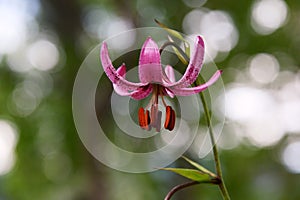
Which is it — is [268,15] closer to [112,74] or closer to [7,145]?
[7,145]

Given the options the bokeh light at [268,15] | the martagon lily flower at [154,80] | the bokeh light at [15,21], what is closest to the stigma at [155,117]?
the martagon lily flower at [154,80]

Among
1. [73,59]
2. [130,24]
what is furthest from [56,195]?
[130,24]

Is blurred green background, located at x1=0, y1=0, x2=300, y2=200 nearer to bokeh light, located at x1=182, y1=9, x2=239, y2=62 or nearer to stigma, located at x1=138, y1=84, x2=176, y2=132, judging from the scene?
A: bokeh light, located at x1=182, y1=9, x2=239, y2=62

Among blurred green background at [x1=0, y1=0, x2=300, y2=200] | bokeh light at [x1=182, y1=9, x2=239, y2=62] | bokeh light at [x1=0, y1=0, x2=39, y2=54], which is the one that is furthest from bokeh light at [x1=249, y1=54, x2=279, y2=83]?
bokeh light at [x1=0, y1=0, x2=39, y2=54]

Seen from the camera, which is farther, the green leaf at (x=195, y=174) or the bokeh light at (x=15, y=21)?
the bokeh light at (x=15, y=21)

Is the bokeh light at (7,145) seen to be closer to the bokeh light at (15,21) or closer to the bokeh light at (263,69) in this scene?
the bokeh light at (15,21)

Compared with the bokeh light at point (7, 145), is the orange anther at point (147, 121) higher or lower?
higher

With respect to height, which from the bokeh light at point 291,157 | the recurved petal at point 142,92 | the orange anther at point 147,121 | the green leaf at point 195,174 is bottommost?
the bokeh light at point 291,157

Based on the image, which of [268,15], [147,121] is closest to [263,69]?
[268,15]
